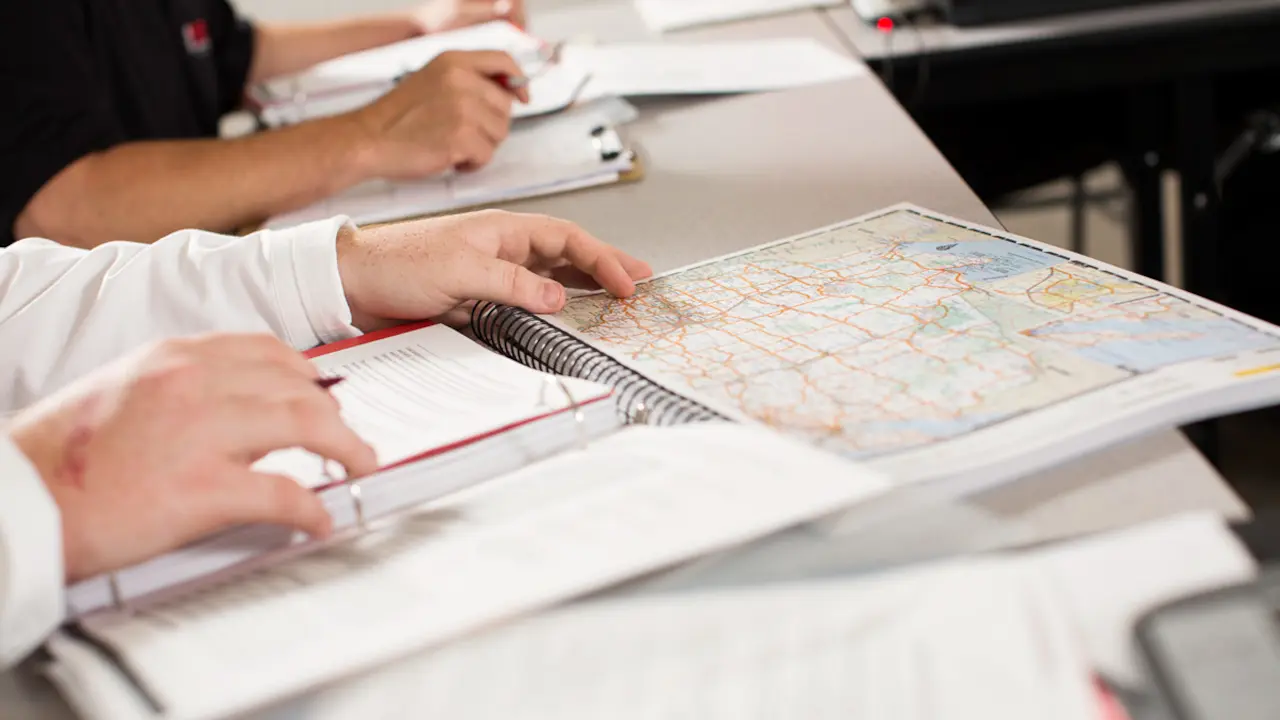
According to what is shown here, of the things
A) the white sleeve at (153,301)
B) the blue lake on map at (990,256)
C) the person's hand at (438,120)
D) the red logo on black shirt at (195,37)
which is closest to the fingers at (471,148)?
the person's hand at (438,120)

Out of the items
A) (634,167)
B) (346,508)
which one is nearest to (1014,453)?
(346,508)

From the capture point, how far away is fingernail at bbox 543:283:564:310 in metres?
0.81

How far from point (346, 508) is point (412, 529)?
0.17ft

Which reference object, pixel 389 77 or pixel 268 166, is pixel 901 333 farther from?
pixel 389 77

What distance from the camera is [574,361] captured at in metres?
0.74

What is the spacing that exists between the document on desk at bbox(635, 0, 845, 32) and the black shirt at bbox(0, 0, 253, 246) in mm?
613

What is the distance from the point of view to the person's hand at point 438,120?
122 cm

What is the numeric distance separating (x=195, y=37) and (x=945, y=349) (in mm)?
1325

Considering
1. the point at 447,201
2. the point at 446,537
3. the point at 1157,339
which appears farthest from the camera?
the point at 447,201

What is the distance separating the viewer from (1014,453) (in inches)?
22.3

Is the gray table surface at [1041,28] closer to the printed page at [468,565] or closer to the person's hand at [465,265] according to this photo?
the person's hand at [465,265]

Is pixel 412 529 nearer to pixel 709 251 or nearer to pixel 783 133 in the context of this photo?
pixel 709 251

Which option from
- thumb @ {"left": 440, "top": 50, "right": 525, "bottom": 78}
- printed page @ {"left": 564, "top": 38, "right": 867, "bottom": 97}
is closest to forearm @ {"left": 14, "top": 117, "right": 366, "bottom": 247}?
thumb @ {"left": 440, "top": 50, "right": 525, "bottom": 78}

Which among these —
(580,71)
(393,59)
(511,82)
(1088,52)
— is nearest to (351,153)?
(511,82)
